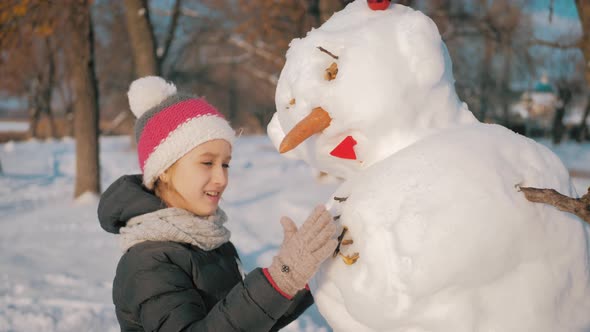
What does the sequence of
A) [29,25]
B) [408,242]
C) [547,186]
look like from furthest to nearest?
[29,25], [547,186], [408,242]

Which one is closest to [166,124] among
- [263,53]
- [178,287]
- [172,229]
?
[172,229]

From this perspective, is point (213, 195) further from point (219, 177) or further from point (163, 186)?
point (163, 186)

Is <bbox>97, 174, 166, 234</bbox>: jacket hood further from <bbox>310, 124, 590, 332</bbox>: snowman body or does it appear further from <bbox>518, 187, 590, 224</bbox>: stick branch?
<bbox>518, 187, 590, 224</bbox>: stick branch

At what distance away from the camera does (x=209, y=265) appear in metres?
1.98

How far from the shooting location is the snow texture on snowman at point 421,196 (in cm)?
137

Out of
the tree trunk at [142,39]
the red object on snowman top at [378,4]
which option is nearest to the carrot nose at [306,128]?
the red object on snowman top at [378,4]

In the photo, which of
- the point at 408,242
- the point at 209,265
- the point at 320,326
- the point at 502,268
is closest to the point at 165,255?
the point at 209,265

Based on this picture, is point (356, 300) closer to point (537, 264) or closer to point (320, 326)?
point (537, 264)

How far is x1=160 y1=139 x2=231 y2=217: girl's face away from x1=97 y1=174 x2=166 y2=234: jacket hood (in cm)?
8

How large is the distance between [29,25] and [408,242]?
7.33m

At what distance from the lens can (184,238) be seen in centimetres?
192

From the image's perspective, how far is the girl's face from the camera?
198 centimetres

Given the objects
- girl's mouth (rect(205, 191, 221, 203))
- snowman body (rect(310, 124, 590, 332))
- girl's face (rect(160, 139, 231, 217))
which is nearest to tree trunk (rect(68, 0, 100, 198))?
girl's face (rect(160, 139, 231, 217))

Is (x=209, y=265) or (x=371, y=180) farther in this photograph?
(x=209, y=265)
